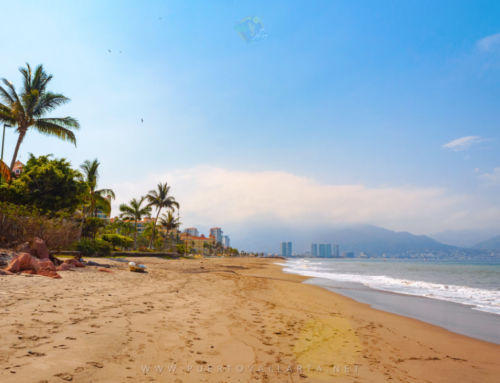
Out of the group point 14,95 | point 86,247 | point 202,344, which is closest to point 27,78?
point 14,95

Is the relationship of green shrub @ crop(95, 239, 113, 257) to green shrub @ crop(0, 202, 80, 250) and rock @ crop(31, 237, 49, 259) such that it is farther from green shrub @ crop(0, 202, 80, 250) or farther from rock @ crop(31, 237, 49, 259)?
rock @ crop(31, 237, 49, 259)

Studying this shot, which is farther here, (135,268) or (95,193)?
(95,193)

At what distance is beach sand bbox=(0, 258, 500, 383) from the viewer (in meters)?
3.52

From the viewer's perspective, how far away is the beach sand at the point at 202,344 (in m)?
3.52

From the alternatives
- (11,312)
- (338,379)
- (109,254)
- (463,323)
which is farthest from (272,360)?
(109,254)

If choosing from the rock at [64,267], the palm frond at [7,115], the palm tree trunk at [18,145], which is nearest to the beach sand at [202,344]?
the rock at [64,267]

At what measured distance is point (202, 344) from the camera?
4.72m

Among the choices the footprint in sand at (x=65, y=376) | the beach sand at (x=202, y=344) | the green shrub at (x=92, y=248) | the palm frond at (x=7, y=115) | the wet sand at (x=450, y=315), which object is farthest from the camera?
the green shrub at (x=92, y=248)

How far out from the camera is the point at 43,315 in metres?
5.04

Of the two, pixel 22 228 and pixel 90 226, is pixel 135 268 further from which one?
pixel 90 226

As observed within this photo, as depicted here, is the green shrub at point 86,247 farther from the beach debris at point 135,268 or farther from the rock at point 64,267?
A: the rock at point 64,267

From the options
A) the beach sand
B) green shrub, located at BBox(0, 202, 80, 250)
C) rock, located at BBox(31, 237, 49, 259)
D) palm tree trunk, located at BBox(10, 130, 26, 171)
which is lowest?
the beach sand

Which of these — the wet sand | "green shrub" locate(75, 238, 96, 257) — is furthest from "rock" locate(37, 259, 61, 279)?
"green shrub" locate(75, 238, 96, 257)

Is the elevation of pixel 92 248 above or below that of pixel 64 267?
above
